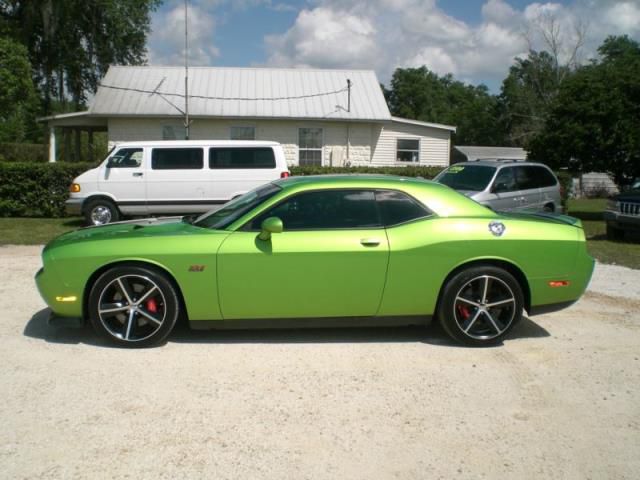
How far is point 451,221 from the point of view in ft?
17.6

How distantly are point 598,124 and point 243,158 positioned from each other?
10516mm

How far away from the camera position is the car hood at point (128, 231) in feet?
17.3

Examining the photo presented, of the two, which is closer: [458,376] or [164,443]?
[164,443]

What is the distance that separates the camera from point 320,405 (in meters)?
4.16

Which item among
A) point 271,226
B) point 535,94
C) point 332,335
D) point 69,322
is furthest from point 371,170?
point 535,94

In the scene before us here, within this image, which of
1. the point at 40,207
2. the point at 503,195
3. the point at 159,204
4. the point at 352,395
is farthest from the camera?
the point at 40,207

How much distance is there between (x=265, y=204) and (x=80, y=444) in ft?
8.06

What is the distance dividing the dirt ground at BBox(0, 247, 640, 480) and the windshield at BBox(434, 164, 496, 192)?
6.78 meters

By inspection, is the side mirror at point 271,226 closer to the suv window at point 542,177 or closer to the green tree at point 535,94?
the suv window at point 542,177

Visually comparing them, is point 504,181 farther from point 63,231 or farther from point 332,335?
point 63,231

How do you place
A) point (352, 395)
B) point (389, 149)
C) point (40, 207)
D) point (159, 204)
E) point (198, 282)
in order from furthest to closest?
1. point (389, 149)
2. point (40, 207)
3. point (159, 204)
4. point (198, 282)
5. point (352, 395)

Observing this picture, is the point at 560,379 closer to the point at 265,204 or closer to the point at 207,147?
the point at 265,204

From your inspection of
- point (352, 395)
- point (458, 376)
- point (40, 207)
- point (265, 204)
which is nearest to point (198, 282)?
point (265, 204)

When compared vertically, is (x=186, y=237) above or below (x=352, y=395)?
above
